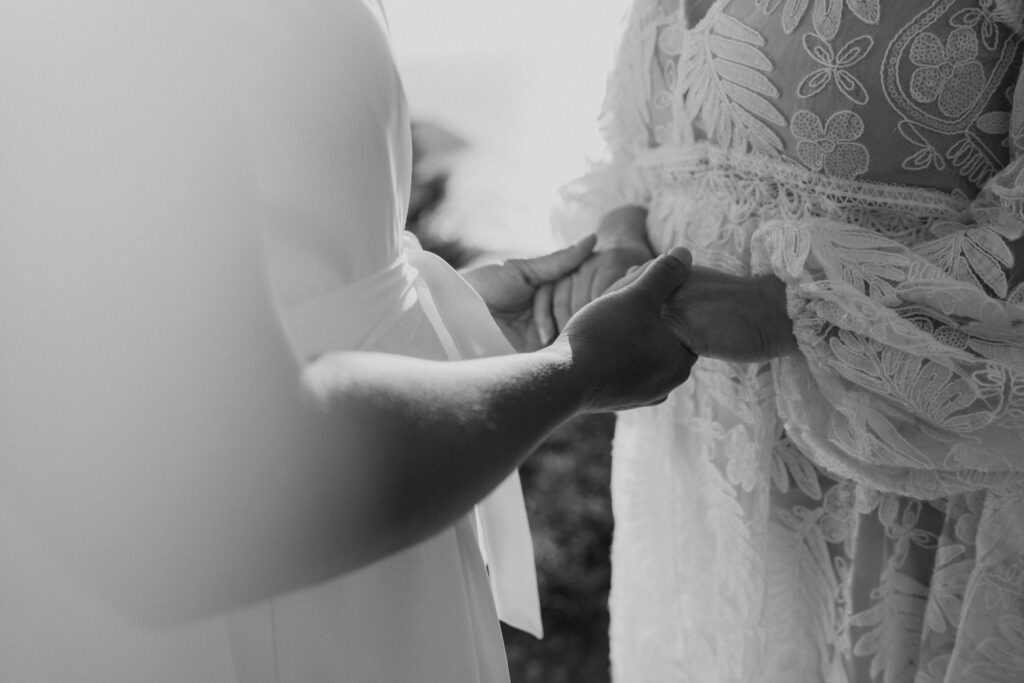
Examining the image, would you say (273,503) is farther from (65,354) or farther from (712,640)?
(712,640)

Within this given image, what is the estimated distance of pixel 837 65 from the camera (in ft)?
2.95

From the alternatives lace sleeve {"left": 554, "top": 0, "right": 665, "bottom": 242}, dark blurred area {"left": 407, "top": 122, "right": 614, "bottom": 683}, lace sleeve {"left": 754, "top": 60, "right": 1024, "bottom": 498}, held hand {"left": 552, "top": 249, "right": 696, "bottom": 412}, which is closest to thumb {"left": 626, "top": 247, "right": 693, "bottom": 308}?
held hand {"left": 552, "top": 249, "right": 696, "bottom": 412}

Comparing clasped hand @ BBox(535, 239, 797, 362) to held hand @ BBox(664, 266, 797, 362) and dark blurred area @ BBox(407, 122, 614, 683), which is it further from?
dark blurred area @ BBox(407, 122, 614, 683)

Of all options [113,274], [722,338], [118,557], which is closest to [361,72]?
[113,274]

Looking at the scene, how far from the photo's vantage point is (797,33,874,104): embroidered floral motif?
2.91 ft

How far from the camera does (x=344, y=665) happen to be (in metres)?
0.63

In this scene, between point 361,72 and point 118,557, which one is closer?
point 118,557

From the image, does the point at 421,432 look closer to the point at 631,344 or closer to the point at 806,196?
the point at 631,344

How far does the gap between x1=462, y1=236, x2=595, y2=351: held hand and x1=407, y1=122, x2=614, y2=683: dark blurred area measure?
3.42 ft

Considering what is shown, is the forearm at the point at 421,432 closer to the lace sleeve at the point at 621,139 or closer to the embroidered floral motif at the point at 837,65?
the embroidered floral motif at the point at 837,65

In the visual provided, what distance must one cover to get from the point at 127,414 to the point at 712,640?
0.98 meters

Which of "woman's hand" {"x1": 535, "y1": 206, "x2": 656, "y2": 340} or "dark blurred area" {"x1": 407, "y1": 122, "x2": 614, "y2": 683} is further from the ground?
"woman's hand" {"x1": 535, "y1": 206, "x2": 656, "y2": 340}

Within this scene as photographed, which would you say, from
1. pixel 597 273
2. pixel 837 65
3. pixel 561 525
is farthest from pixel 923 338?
pixel 561 525

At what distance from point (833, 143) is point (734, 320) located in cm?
22
